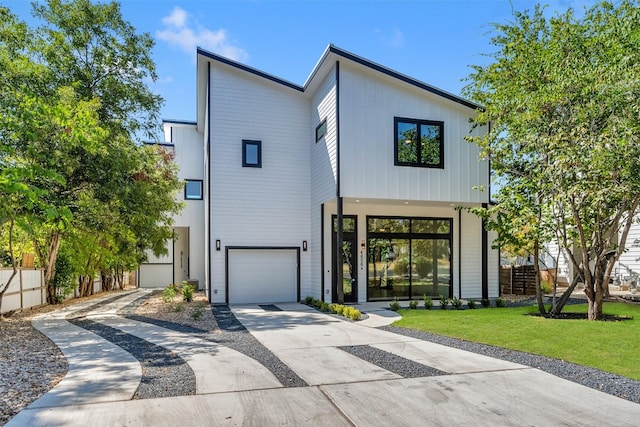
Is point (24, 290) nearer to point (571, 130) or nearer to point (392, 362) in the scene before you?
point (392, 362)

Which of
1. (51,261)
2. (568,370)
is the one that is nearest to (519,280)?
A: (568,370)

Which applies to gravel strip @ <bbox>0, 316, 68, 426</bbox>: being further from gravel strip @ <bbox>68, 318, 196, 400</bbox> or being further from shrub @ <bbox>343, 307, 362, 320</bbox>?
shrub @ <bbox>343, 307, 362, 320</bbox>

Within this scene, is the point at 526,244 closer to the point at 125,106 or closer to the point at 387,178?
the point at 387,178

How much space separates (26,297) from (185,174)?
8.48 meters

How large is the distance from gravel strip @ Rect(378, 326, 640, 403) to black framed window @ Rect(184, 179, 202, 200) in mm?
14128

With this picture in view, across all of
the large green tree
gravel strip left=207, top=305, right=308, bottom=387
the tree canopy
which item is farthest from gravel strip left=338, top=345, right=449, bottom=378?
the tree canopy

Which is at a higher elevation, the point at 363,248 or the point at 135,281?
the point at 363,248

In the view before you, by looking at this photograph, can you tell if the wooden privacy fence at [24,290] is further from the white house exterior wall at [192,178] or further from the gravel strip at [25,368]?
the white house exterior wall at [192,178]

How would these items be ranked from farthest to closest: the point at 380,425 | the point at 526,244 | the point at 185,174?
the point at 185,174 → the point at 526,244 → the point at 380,425

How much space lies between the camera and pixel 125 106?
480 inches

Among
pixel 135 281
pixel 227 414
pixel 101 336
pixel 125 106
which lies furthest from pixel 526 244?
pixel 135 281

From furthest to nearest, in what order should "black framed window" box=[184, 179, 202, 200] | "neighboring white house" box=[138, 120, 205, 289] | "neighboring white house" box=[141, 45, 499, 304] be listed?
"black framed window" box=[184, 179, 202, 200], "neighboring white house" box=[138, 120, 205, 289], "neighboring white house" box=[141, 45, 499, 304]

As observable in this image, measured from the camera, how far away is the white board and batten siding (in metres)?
13.1

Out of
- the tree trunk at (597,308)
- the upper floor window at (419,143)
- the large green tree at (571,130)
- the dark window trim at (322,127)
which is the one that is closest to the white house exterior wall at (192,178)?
the dark window trim at (322,127)
